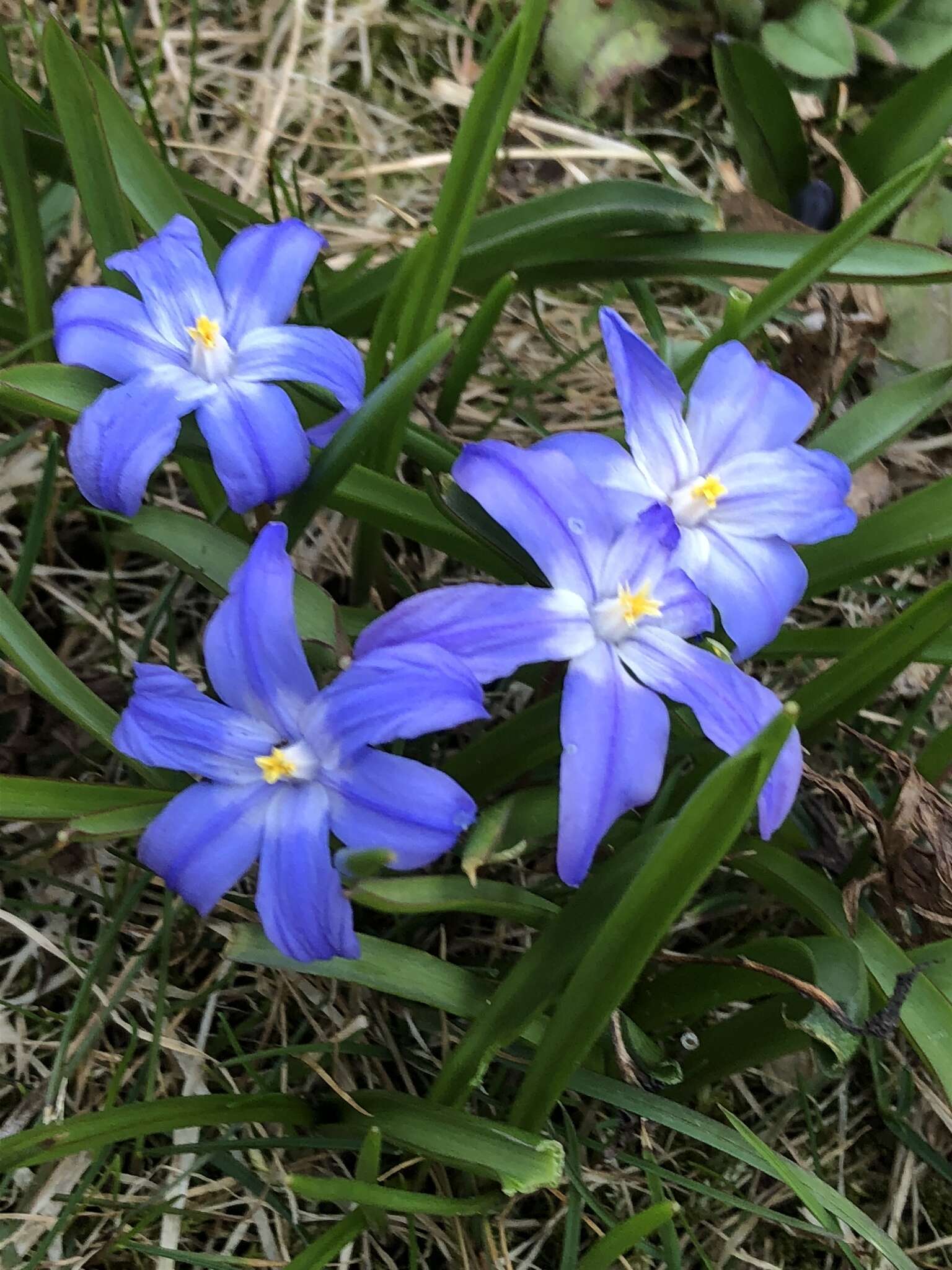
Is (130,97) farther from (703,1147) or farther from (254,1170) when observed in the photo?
(703,1147)

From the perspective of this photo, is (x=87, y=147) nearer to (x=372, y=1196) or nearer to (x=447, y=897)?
(x=447, y=897)

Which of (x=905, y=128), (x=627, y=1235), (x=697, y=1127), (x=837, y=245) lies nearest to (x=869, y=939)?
(x=697, y=1127)

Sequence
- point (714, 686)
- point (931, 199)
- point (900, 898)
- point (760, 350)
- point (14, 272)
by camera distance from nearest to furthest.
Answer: point (714, 686) < point (900, 898) < point (14, 272) < point (760, 350) < point (931, 199)

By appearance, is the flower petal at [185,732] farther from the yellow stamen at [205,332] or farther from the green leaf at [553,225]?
the green leaf at [553,225]

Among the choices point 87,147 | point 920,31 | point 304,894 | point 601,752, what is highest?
point 920,31

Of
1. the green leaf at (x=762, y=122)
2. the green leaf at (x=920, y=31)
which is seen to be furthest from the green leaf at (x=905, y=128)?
the green leaf at (x=920, y=31)

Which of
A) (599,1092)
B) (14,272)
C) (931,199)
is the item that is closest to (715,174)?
(931,199)
